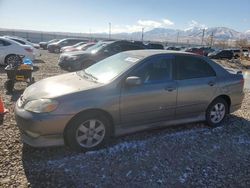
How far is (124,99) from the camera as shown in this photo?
4.33m

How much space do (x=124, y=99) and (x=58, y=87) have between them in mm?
1063

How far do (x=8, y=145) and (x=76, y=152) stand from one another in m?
1.13

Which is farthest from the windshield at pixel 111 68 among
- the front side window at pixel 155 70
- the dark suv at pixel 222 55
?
the dark suv at pixel 222 55

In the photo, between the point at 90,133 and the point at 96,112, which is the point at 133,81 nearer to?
the point at 96,112

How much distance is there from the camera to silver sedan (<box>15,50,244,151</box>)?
154 inches

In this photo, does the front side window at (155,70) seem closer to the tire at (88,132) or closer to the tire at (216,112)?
the tire at (88,132)

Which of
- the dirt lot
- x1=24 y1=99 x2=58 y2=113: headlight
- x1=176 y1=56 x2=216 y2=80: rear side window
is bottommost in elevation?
the dirt lot

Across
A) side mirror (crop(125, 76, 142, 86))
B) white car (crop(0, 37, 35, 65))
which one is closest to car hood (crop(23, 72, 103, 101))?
side mirror (crop(125, 76, 142, 86))

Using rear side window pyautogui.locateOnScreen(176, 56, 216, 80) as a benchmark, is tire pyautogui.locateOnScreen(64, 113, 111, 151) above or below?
below

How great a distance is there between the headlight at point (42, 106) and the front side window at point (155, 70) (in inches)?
55.3

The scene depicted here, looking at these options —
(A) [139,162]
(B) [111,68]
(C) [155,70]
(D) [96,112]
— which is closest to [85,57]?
(B) [111,68]

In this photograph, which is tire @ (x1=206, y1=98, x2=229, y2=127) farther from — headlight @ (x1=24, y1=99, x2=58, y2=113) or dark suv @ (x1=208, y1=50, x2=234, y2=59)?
dark suv @ (x1=208, y1=50, x2=234, y2=59)

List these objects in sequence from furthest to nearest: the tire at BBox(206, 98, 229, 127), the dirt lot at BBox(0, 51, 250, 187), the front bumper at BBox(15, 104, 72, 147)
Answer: the tire at BBox(206, 98, 229, 127), the front bumper at BBox(15, 104, 72, 147), the dirt lot at BBox(0, 51, 250, 187)

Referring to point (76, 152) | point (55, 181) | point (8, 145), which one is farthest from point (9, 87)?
point (55, 181)
